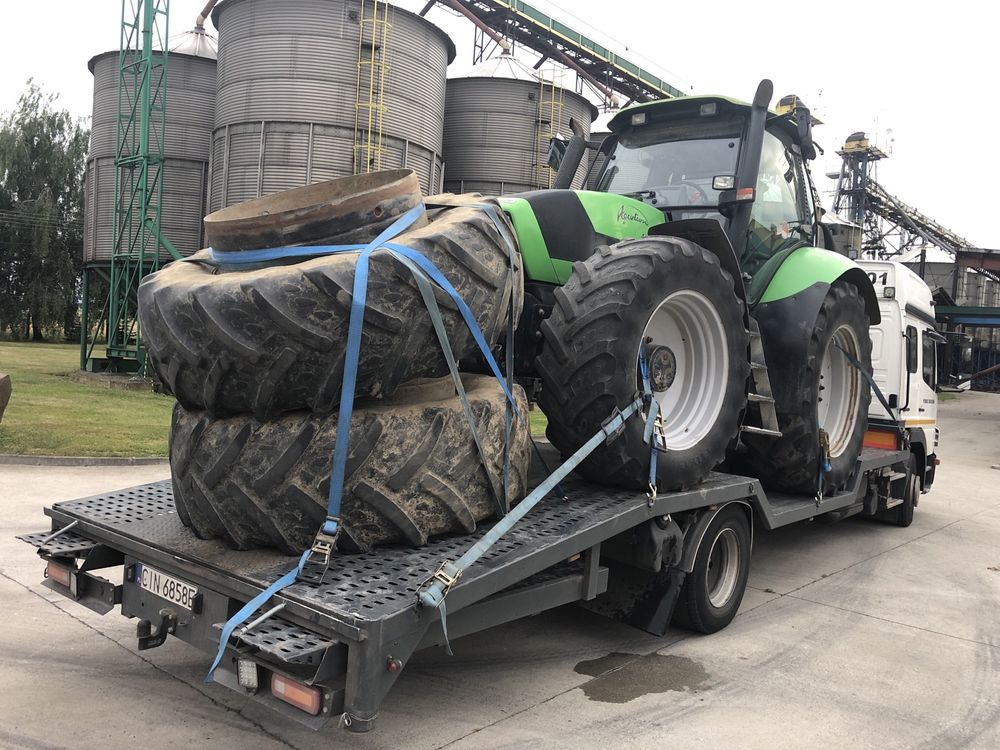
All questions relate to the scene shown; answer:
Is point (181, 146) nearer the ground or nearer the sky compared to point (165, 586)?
nearer the sky

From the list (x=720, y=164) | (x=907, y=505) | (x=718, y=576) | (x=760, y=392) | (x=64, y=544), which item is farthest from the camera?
(x=907, y=505)

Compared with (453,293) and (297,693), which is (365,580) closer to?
(297,693)

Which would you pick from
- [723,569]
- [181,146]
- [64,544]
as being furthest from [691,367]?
[181,146]

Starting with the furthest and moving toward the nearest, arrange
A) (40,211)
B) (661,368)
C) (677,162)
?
1. (40,211)
2. (677,162)
3. (661,368)

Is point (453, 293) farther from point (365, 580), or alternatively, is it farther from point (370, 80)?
point (370, 80)

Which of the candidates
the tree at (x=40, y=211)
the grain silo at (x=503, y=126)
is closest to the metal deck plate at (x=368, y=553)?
the grain silo at (x=503, y=126)

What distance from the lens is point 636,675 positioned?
4574mm

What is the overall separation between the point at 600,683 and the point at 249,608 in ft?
7.24

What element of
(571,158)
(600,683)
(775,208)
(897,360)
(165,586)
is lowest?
(600,683)

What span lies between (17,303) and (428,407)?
4413 centimetres

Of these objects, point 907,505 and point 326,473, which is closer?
point 326,473

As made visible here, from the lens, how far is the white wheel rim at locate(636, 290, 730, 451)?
4883 mm

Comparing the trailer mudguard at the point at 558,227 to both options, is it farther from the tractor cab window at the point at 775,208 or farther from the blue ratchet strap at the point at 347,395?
the blue ratchet strap at the point at 347,395

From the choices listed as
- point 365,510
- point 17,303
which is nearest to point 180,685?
point 365,510
